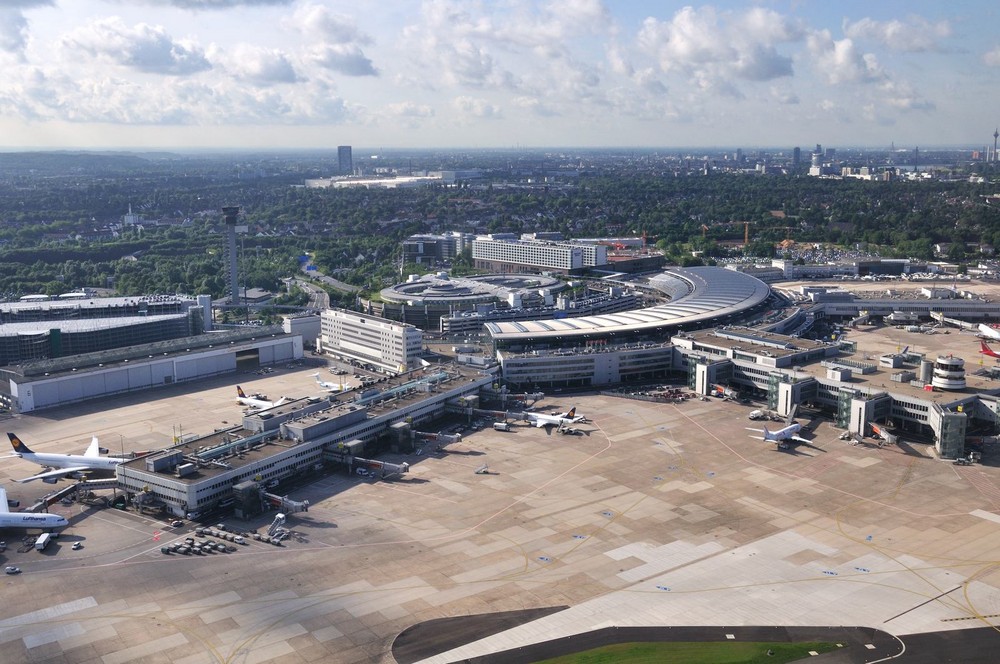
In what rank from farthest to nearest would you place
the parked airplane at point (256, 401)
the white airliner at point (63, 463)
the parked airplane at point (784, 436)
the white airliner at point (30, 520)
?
the parked airplane at point (256, 401), the parked airplane at point (784, 436), the white airliner at point (63, 463), the white airliner at point (30, 520)

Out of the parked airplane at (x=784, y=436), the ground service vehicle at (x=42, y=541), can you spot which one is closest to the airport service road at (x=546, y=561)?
the ground service vehicle at (x=42, y=541)

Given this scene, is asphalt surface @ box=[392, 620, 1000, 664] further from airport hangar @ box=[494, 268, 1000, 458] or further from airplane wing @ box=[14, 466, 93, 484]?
airplane wing @ box=[14, 466, 93, 484]

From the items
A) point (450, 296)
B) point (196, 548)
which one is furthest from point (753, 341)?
point (196, 548)

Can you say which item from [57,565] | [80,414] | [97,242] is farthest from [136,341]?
[97,242]

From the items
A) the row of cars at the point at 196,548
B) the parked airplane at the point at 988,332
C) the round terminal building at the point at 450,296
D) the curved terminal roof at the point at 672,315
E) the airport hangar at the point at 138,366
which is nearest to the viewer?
the row of cars at the point at 196,548

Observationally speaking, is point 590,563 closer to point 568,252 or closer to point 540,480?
point 540,480

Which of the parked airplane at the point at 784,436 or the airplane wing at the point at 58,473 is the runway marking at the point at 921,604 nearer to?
the parked airplane at the point at 784,436
